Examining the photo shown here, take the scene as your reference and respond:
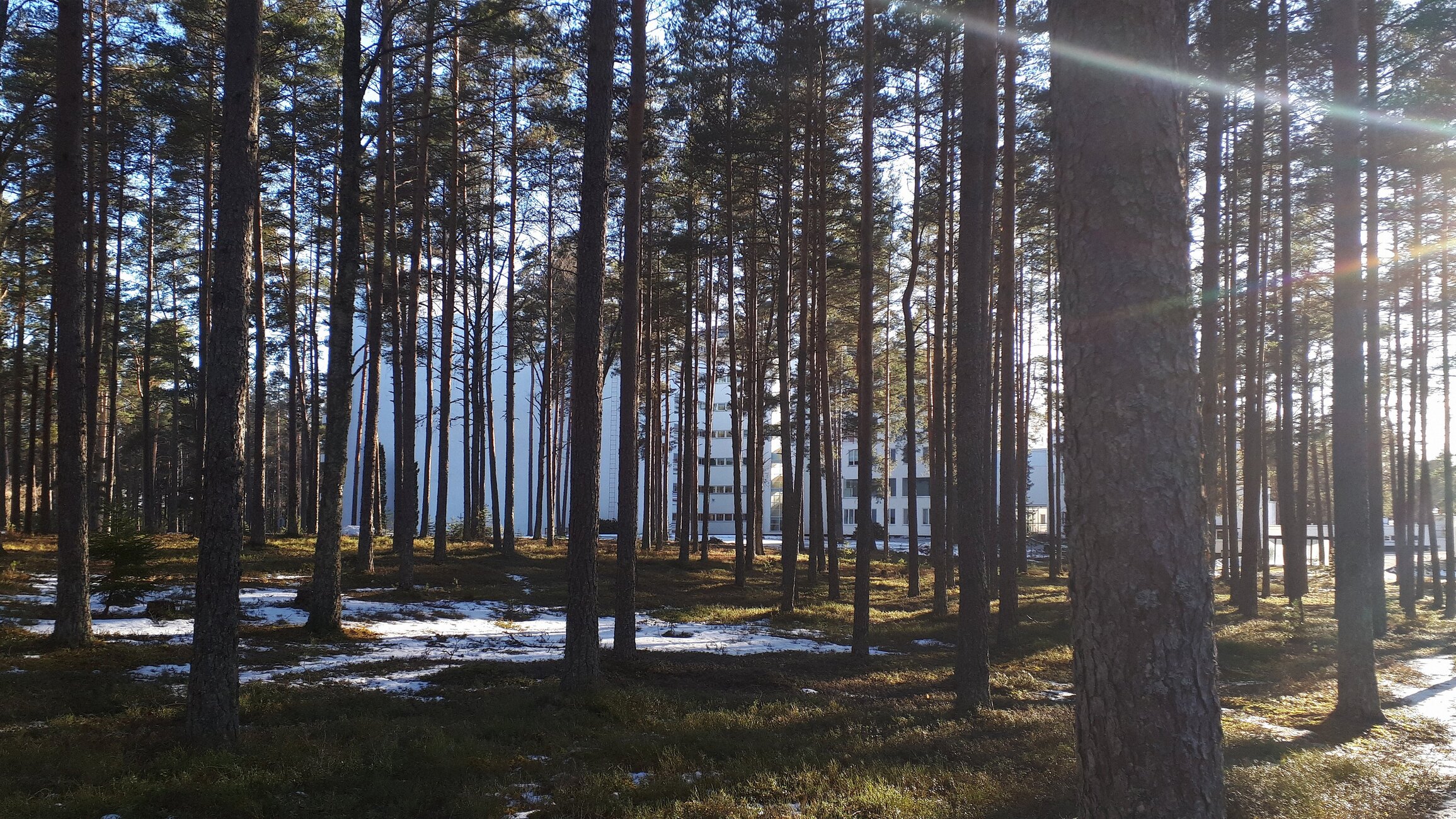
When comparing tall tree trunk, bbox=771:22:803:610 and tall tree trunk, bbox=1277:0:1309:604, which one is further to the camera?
tall tree trunk, bbox=1277:0:1309:604

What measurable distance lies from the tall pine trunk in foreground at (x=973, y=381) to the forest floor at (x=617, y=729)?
0.75 meters

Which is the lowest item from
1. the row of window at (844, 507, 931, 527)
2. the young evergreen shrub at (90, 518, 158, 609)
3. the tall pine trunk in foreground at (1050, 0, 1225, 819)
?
the row of window at (844, 507, 931, 527)

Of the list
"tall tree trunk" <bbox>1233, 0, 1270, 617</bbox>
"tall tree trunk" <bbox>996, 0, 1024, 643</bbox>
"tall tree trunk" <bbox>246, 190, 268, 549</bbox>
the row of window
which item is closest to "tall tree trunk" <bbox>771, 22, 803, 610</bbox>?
"tall tree trunk" <bbox>996, 0, 1024, 643</bbox>

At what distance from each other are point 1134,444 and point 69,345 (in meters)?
11.4

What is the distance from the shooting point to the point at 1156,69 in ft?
9.46

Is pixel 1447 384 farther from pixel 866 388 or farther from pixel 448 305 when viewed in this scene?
pixel 448 305

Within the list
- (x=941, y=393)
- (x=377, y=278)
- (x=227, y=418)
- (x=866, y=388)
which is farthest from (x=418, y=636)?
(x=941, y=393)

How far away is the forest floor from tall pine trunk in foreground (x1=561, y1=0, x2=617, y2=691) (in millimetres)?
639

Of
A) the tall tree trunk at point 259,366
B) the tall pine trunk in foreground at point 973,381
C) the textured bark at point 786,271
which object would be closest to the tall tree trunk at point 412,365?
the tall tree trunk at point 259,366

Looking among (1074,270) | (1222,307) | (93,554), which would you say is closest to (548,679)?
(93,554)

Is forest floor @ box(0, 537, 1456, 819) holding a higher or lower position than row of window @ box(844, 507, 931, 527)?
higher

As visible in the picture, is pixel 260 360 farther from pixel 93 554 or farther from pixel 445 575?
pixel 93 554

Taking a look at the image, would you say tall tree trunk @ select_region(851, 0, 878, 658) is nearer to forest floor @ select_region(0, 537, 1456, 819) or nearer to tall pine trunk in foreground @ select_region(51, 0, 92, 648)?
forest floor @ select_region(0, 537, 1456, 819)

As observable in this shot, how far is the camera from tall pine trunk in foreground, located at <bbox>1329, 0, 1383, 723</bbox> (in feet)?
32.0
